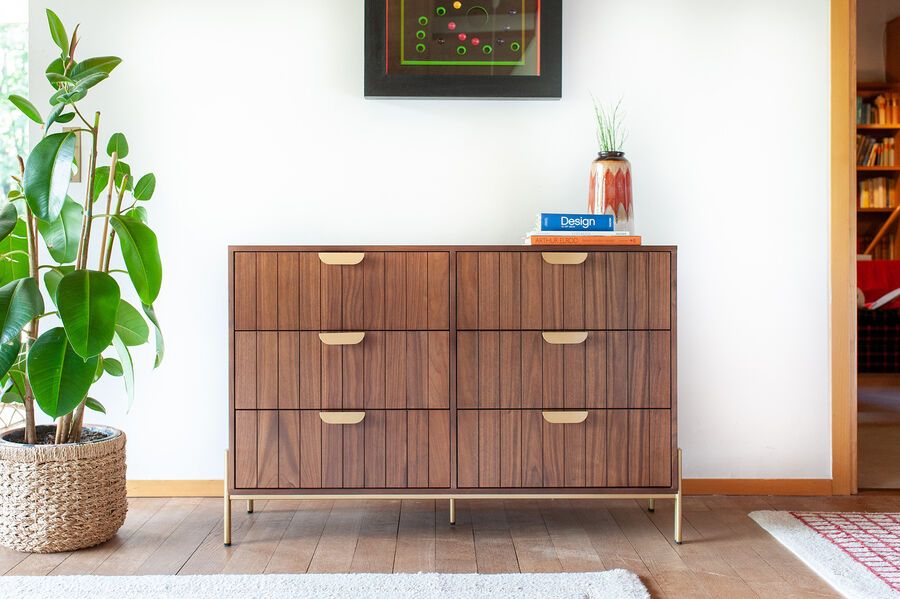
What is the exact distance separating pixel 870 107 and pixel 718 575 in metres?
4.38

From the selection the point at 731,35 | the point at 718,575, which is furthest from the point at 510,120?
the point at 718,575

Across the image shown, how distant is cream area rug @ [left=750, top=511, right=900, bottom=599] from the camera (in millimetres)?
1646

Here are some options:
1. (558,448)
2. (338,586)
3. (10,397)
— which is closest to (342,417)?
(338,586)

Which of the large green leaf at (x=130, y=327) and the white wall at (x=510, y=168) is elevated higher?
the white wall at (x=510, y=168)

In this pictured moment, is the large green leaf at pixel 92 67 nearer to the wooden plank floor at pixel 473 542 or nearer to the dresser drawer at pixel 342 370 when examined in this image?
the dresser drawer at pixel 342 370

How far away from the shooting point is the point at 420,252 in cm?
191

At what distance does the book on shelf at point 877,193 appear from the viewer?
510 cm

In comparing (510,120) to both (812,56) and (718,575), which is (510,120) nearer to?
(812,56)

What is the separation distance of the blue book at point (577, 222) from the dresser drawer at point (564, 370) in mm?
275

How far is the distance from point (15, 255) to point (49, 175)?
376mm

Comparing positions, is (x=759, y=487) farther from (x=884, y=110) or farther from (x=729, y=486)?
(x=884, y=110)

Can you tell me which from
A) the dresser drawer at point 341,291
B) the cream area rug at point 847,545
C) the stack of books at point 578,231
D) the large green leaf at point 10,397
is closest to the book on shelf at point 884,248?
the cream area rug at point 847,545

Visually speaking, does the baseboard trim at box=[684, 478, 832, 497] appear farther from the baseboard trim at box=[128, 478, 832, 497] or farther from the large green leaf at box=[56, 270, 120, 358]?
the large green leaf at box=[56, 270, 120, 358]

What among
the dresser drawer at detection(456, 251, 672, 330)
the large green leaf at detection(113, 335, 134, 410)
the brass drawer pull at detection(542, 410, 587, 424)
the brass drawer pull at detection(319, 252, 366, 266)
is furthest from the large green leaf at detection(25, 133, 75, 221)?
the brass drawer pull at detection(542, 410, 587, 424)
